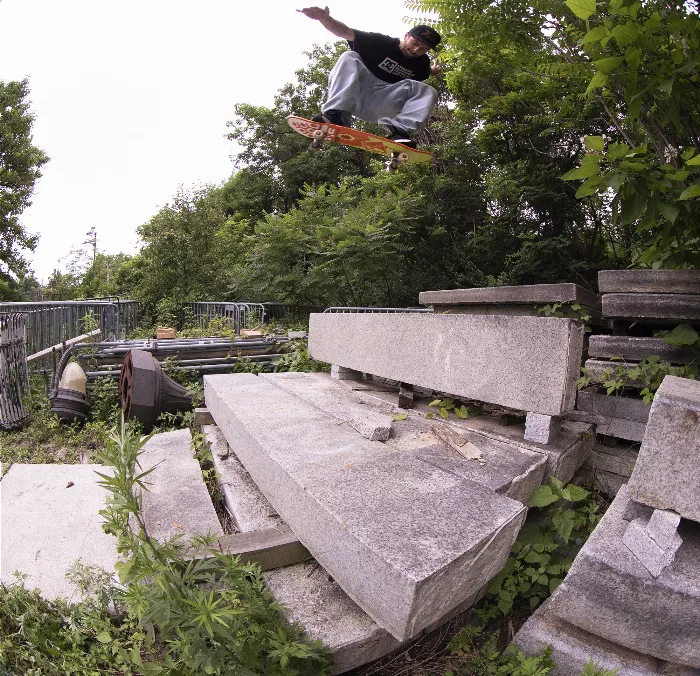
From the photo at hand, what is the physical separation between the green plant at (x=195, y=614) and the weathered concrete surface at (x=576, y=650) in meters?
0.89

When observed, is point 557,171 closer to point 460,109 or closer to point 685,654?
point 460,109

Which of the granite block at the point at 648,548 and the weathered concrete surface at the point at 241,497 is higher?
the granite block at the point at 648,548

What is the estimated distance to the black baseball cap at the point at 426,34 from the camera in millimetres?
4195

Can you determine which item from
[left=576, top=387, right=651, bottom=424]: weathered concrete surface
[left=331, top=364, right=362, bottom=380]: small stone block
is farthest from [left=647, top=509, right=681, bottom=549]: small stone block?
[left=331, top=364, right=362, bottom=380]: small stone block

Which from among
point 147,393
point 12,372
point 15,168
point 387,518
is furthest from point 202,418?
point 15,168

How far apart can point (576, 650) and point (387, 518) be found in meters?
0.91

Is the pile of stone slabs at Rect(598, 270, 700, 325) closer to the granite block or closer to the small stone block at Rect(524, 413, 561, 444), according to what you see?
the small stone block at Rect(524, 413, 561, 444)

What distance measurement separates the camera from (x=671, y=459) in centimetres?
160

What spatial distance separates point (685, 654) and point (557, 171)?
10.9 meters

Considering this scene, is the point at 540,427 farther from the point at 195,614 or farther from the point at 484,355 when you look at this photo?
the point at 195,614

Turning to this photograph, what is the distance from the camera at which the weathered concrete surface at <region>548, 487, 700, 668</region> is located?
1.50m

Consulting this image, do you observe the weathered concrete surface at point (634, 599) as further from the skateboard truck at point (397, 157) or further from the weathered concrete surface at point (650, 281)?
the skateboard truck at point (397, 157)

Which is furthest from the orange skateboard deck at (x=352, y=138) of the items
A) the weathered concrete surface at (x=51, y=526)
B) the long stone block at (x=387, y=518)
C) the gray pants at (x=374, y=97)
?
the weathered concrete surface at (x=51, y=526)

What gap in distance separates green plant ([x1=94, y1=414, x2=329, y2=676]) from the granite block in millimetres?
1235
